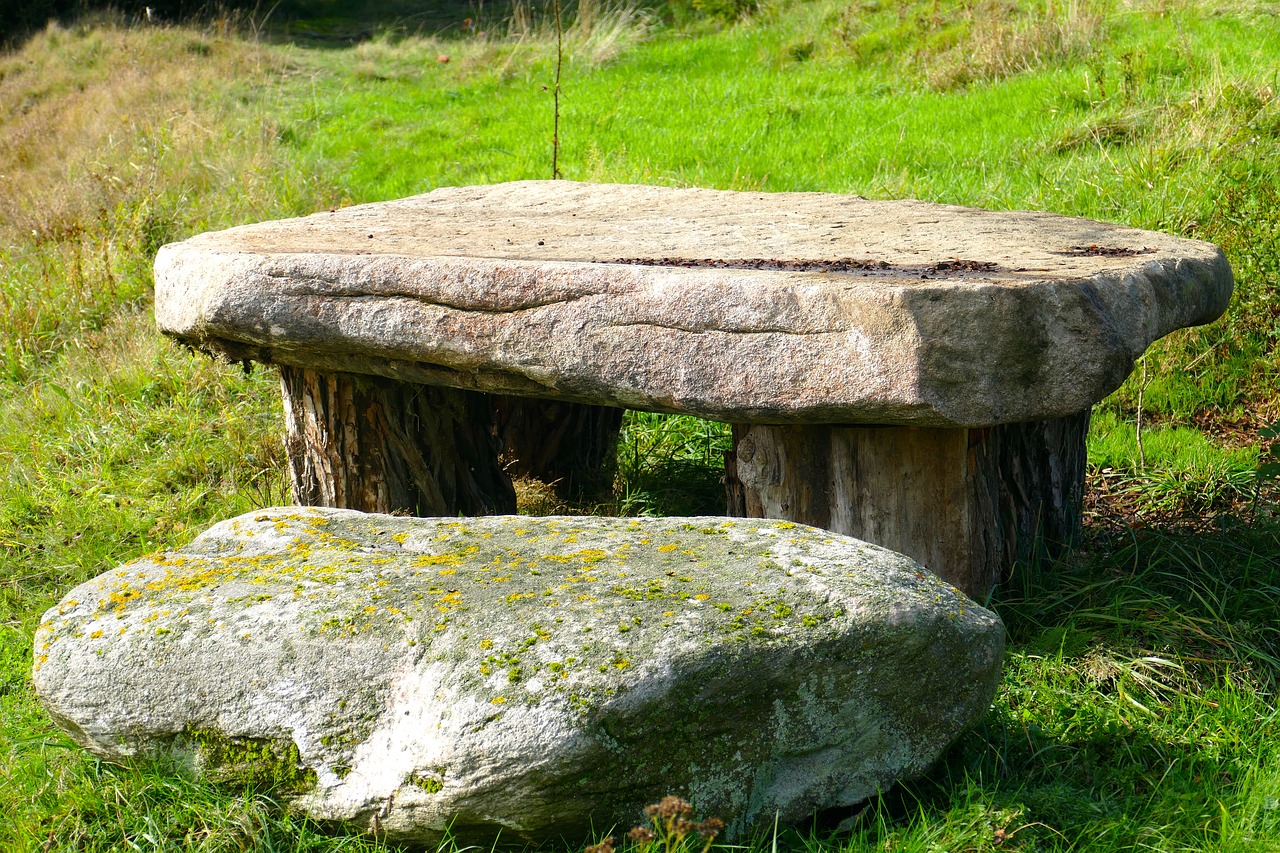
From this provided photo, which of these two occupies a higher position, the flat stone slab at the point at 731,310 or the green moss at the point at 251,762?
the flat stone slab at the point at 731,310

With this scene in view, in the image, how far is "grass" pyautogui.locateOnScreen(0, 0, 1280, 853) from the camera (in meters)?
2.29

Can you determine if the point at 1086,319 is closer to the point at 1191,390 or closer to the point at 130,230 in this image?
the point at 1191,390

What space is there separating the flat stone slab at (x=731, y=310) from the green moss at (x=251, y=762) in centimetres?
106

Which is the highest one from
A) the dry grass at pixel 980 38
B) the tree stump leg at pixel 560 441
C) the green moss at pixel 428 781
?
the dry grass at pixel 980 38

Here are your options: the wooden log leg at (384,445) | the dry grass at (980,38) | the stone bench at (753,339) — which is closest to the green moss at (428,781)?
the stone bench at (753,339)

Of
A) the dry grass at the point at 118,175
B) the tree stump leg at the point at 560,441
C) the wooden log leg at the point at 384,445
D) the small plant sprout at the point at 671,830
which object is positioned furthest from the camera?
the dry grass at the point at 118,175

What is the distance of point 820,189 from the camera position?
19.9ft

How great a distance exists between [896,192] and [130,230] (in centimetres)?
438

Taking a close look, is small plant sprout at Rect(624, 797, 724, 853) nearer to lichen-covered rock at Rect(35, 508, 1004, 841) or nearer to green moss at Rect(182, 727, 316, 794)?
lichen-covered rock at Rect(35, 508, 1004, 841)

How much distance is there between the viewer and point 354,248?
3.14 meters

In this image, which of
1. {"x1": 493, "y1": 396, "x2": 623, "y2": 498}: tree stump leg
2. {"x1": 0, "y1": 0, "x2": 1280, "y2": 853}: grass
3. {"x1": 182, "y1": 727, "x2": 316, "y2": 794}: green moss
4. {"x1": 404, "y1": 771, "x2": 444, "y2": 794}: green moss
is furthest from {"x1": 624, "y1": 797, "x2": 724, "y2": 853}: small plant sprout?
{"x1": 493, "y1": 396, "x2": 623, "y2": 498}: tree stump leg

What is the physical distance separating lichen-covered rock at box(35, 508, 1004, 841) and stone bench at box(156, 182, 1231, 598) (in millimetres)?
476

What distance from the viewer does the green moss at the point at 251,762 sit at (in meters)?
2.05

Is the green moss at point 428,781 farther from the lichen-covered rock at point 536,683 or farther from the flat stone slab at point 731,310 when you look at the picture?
the flat stone slab at point 731,310
